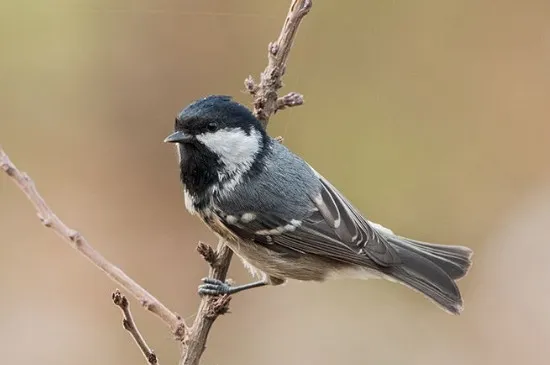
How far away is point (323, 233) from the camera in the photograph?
2.16m

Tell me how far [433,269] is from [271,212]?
581mm

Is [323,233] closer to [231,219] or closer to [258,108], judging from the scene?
[231,219]

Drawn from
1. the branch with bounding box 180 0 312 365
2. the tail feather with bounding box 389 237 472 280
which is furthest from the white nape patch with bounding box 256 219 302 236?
the tail feather with bounding box 389 237 472 280

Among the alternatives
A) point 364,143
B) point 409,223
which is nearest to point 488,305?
point 409,223

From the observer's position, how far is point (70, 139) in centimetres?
402

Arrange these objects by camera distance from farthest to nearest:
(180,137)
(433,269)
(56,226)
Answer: (433,269), (180,137), (56,226)

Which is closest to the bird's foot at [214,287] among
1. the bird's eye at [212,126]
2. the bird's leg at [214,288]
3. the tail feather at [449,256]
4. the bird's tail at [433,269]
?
the bird's leg at [214,288]

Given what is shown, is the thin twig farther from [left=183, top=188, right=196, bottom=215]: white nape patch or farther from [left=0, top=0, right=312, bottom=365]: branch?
[left=183, top=188, right=196, bottom=215]: white nape patch

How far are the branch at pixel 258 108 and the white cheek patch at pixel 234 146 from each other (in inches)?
4.1

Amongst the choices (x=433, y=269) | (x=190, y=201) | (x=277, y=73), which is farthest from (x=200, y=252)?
(x=433, y=269)

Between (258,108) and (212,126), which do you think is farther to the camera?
(258,108)

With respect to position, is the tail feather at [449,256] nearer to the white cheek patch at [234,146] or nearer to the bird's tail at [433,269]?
the bird's tail at [433,269]

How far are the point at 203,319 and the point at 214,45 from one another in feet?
8.38

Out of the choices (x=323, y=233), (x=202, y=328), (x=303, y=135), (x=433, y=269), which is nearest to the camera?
(x=202, y=328)
